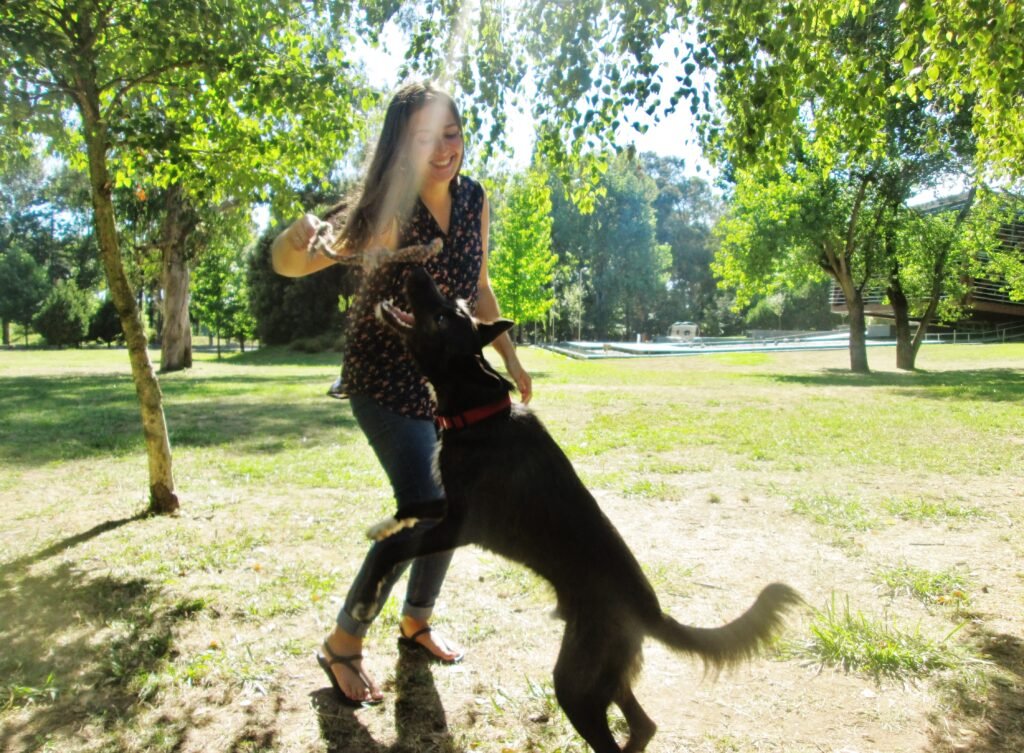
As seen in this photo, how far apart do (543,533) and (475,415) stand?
517 mm

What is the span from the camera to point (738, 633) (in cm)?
236

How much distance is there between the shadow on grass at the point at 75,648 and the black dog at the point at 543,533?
4.29 feet

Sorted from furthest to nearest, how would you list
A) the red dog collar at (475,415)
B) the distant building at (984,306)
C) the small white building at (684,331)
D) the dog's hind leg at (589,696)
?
the small white building at (684,331) < the distant building at (984,306) < the red dog collar at (475,415) < the dog's hind leg at (589,696)

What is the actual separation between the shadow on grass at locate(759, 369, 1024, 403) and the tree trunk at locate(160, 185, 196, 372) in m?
19.1

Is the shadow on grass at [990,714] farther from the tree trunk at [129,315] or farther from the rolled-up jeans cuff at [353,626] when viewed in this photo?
the tree trunk at [129,315]

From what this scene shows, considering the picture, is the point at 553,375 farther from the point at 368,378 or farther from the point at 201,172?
the point at 368,378

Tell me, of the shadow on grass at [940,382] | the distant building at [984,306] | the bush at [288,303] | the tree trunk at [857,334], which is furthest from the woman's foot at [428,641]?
the distant building at [984,306]

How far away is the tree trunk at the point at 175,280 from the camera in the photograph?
21.1 metres

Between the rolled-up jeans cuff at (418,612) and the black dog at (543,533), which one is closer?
the black dog at (543,533)

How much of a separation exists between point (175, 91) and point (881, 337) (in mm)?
55810

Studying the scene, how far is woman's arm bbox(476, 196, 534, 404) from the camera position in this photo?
3100 mm

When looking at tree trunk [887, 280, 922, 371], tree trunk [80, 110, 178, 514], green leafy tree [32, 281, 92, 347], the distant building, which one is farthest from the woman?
green leafy tree [32, 281, 92, 347]

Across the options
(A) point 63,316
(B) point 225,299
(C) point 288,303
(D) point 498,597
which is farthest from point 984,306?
(A) point 63,316

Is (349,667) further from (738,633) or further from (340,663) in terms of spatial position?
(738,633)
